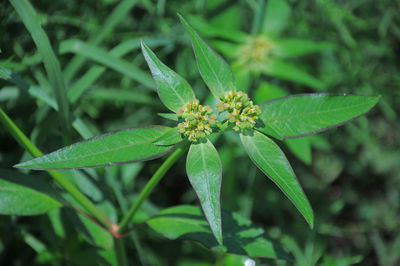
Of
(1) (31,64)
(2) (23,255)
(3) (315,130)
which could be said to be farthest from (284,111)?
(2) (23,255)

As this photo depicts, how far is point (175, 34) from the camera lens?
5.85ft

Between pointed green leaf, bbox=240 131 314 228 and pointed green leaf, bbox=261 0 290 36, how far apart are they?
3.90 ft

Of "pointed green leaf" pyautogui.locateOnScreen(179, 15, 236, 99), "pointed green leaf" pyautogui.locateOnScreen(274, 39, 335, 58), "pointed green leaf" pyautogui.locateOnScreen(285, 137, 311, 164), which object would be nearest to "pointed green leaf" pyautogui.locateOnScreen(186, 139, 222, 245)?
"pointed green leaf" pyautogui.locateOnScreen(179, 15, 236, 99)

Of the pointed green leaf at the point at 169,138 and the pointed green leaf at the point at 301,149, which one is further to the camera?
the pointed green leaf at the point at 301,149

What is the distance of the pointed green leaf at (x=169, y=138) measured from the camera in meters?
0.79

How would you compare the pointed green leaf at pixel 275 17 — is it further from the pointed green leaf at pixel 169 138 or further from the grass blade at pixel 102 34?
the pointed green leaf at pixel 169 138

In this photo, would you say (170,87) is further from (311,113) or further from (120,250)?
(120,250)

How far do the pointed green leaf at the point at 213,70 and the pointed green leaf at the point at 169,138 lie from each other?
13 centimetres

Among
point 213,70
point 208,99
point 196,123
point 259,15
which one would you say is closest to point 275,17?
point 259,15

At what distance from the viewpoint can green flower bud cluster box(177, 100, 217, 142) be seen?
0.78m

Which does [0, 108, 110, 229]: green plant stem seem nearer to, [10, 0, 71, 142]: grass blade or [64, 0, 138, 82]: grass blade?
[10, 0, 71, 142]: grass blade

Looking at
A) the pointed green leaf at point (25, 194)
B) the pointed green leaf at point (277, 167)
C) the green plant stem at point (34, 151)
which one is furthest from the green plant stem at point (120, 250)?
the pointed green leaf at point (277, 167)

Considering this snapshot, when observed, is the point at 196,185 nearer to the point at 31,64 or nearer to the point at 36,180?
the point at 36,180

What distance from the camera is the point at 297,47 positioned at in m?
1.83
